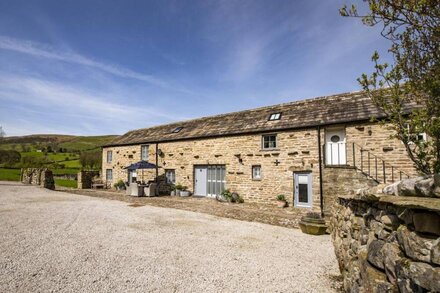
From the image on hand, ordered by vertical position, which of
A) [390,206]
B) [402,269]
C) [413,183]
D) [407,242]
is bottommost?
[402,269]

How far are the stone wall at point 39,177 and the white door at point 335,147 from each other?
22388 millimetres

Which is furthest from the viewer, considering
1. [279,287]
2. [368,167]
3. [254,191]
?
[254,191]

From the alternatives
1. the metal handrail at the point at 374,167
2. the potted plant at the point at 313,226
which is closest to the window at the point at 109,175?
the potted plant at the point at 313,226

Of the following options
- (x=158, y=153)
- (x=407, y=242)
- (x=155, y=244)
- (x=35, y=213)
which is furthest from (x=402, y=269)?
(x=158, y=153)

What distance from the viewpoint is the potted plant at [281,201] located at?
13602 millimetres

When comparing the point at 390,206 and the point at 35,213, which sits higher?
the point at 390,206

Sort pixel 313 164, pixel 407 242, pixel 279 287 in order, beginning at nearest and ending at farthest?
pixel 407 242 → pixel 279 287 → pixel 313 164

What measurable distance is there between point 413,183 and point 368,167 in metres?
10.9

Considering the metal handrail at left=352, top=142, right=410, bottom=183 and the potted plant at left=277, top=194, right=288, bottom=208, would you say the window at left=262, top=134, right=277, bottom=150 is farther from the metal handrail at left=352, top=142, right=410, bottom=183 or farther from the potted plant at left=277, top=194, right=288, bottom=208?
the metal handrail at left=352, top=142, right=410, bottom=183

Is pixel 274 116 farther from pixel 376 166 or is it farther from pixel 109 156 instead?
pixel 109 156

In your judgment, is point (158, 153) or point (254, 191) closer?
point (254, 191)

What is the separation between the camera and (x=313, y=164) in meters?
13.1

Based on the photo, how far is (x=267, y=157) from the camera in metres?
14.7

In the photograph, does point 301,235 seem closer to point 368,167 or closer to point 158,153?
point 368,167
